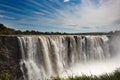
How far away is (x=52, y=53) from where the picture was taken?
1953cm

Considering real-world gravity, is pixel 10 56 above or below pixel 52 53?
above

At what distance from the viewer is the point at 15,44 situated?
16.9m

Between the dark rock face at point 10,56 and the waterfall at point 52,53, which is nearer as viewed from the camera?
the dark rock face at point 10,56

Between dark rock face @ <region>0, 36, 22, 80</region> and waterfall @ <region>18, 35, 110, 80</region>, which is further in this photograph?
waterfall @ <region>18, 35, 110, 80</region>

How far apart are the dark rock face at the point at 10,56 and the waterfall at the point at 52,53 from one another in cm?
40

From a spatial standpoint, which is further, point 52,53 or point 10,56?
point 52,53

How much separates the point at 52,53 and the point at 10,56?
166 inches

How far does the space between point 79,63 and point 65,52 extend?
2357 millimetres

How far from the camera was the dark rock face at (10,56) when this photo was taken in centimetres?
1634

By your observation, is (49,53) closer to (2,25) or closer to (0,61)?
(0,61)

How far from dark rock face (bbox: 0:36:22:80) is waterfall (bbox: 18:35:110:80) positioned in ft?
1.33

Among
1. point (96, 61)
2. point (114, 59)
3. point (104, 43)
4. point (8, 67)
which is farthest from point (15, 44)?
point (114, 59)

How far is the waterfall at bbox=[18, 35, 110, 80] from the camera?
1741 centimetres

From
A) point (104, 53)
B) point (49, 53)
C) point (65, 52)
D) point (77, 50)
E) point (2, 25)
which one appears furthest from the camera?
point (2, 25)
